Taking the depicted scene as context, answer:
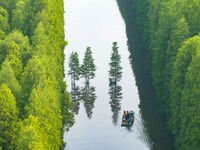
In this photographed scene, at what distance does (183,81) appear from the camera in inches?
2594

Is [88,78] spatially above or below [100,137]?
above

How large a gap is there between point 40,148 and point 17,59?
2329 centimetres

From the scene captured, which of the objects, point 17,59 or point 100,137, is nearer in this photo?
point 17,59

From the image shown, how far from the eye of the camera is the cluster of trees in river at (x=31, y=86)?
5025 centimetres

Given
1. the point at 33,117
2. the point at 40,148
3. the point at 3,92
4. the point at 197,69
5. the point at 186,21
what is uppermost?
the point at 186,21

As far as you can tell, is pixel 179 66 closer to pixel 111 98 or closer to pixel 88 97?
pixel 111 98

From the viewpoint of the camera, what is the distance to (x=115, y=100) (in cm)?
8494

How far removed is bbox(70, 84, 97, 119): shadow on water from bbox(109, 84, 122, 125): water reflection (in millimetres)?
3678

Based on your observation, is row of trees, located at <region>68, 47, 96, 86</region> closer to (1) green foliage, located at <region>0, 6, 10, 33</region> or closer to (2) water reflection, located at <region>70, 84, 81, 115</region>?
(2) water reflection, located at <region>70, 84, 81, 115</region>

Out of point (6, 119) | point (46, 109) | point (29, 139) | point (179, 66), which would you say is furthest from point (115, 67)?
point (29, 139)

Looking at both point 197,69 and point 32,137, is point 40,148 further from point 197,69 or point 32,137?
point 197,69

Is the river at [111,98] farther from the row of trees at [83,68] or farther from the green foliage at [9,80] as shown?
the green foliage at [9,80]

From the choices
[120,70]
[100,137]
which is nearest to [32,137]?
[100,137]

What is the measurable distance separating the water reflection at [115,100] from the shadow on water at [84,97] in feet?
12.1
